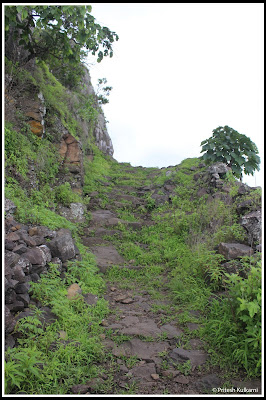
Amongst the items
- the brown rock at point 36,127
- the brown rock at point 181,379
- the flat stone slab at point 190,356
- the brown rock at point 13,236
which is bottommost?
the brown rock at point 181,379

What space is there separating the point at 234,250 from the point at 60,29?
6.15 metres

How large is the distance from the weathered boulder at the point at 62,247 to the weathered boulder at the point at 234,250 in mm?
2630

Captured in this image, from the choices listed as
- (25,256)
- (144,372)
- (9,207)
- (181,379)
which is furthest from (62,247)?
(181,379)

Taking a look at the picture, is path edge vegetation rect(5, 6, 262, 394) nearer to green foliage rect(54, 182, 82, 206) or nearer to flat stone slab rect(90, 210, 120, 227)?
green foliage rect(54, 182, 82, 206)

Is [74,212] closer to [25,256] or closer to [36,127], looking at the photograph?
[36,127]

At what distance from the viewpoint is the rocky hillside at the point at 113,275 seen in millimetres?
2869

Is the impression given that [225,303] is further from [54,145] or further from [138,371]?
[54,145]

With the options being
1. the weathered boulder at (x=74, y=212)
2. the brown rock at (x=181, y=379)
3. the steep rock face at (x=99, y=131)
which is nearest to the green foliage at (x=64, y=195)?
the weathered boulder at (x=74, y=212)

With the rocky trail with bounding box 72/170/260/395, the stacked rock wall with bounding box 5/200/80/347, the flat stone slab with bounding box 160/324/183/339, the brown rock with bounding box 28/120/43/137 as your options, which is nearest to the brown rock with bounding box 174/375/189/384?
the rocky trail with bounding box 72/170/260/395

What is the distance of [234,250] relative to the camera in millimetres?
4590

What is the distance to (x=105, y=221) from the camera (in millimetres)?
8133

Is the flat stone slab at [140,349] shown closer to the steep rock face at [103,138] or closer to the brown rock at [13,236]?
the brown rock at [13,236]

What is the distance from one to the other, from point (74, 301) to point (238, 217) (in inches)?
148

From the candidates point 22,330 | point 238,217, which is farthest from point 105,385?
point 238,217
